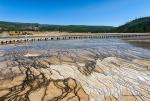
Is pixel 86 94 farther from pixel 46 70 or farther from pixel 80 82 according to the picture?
pixel 46 70

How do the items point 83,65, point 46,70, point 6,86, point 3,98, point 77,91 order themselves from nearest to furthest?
point 3,98 < point 77,91 < point 6,86 < point 46,70 < point 83,65

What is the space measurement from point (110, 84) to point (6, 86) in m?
5.72

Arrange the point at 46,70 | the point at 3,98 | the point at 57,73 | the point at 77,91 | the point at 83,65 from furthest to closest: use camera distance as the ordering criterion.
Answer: the point at 83,65, the point at 46,70, the point at 57,73, the point at 77,91, the point at 3,98

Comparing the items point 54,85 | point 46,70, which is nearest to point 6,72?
point 46,70

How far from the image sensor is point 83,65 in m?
19.3

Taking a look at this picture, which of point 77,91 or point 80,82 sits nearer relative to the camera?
point 77,91

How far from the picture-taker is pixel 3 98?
36.4 ft

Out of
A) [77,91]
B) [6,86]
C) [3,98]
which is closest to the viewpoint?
[3,98]

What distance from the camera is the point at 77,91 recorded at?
39.8 feet

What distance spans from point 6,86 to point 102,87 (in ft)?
17.1

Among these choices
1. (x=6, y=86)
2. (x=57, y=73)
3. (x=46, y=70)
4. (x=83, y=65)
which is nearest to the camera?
(x=6, y=86)

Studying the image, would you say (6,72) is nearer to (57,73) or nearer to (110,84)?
(57,73)

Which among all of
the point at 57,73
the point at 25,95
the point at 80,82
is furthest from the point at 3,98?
the point at 57,73

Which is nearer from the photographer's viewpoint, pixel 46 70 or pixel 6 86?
pixel 6 86
